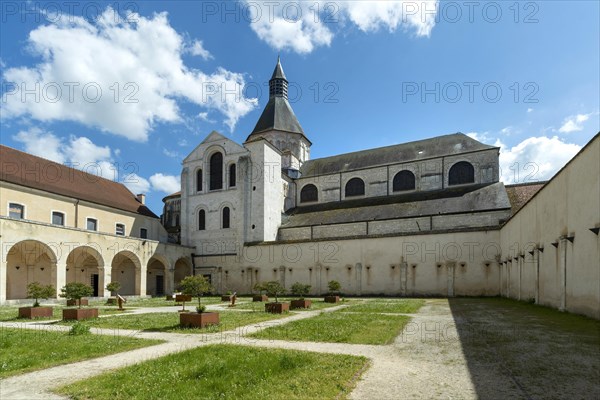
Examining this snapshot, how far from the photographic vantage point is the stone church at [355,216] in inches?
1069

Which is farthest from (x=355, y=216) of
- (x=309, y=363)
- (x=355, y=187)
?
(x=309, y=363)

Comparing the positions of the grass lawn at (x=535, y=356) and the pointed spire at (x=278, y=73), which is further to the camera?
the pointed spire at (x=278, y=73)

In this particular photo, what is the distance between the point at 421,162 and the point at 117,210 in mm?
29641

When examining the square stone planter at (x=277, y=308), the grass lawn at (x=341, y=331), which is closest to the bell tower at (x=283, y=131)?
the square stone planter at (x=277, y=308)

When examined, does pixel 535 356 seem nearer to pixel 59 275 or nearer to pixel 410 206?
pixel 410 206

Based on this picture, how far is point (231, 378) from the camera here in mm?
5500

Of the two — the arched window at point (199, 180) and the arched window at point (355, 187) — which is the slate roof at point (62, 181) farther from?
the arched window at point (355, 187)

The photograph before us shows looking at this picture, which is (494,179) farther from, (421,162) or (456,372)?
(456,372)

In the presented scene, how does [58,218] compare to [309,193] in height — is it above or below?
below

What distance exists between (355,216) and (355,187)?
649 centimetres

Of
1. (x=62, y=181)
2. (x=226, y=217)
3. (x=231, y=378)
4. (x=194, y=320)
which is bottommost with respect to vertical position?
(x=194, y=320)

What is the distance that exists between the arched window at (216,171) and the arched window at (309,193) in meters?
9.31

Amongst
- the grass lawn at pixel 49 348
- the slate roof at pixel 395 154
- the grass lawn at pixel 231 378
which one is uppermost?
the slate roof at pixel 395 154

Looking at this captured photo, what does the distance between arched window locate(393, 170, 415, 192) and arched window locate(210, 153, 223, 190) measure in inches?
707
